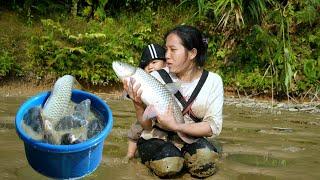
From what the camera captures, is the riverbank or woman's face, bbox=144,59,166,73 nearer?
woman's face, bbox=144,59,166,73

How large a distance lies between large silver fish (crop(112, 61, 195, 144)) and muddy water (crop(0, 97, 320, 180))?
2.17ft

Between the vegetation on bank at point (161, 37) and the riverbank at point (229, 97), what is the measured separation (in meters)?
0.14

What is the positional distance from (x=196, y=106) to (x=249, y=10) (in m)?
6.62

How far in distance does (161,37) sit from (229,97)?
6.49ft

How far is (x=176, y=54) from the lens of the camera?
4180 millimetres

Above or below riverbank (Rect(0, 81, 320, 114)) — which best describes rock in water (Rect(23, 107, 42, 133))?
above

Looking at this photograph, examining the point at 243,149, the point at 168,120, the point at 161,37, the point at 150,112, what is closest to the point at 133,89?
the point at 150,112

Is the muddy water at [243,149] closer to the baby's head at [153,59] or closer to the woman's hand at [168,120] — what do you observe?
the woman's hand at [168,120]

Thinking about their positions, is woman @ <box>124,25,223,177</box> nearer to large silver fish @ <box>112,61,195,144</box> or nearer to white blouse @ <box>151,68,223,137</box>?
white blouse @ <box>151,68,223,137</box>

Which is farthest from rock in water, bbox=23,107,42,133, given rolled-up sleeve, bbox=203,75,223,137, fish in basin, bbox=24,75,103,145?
rolled-up sleeve, bbox=203,75,223,137

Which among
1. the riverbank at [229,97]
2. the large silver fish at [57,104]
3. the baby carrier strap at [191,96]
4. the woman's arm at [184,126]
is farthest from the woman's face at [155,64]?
the riverbank at [229,97]

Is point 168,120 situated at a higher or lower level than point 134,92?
lower

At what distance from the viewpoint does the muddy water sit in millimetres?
4281

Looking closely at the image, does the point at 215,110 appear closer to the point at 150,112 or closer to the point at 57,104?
the point at 150,112
